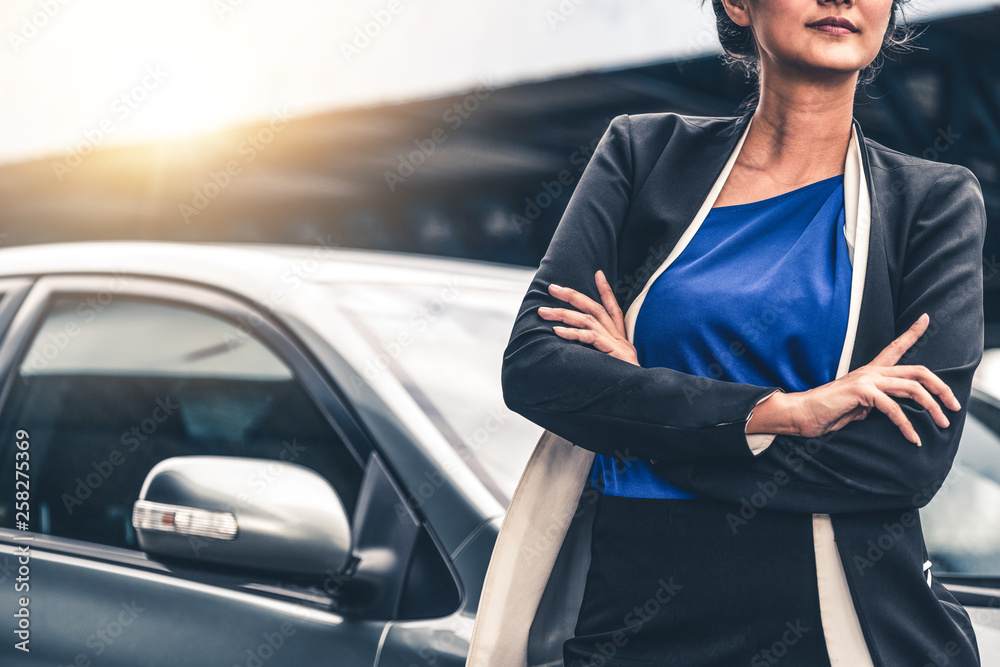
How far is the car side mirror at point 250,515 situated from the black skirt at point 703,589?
456 millimetres

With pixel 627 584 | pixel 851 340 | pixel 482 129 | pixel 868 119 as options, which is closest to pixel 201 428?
pixel 627 584

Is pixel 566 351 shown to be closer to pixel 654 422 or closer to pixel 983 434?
pixel 654 422

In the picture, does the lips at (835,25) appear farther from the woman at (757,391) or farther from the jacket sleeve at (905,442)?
the jacket sleeve at (905,442)

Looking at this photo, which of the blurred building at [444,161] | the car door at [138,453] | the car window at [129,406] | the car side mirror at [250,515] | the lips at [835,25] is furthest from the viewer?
the blurred building at [444,161]

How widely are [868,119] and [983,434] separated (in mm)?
6418

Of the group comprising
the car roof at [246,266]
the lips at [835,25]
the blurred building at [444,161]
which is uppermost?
the blurred building at [444,161]

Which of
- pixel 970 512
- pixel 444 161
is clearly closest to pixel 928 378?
pixel 970 512

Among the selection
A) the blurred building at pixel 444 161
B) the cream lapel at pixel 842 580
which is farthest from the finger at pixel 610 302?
the blurred building at pixel 444 161

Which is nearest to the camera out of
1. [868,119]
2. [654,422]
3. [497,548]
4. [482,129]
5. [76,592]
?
[654,422]

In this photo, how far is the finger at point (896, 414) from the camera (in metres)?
1.03

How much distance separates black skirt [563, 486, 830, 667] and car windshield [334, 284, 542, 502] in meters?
0.38

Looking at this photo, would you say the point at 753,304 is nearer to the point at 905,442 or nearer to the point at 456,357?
the point at 905,442

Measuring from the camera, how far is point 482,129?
30.8 ft

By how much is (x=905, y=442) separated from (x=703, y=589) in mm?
292
